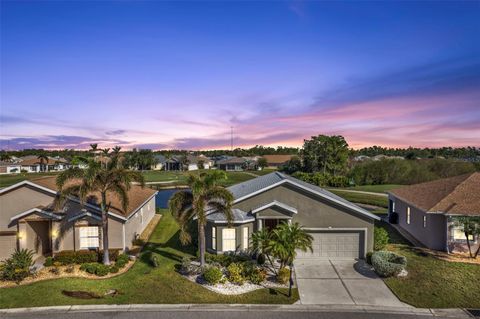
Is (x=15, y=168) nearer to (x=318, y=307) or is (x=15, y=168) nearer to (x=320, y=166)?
(x=320, y=166)

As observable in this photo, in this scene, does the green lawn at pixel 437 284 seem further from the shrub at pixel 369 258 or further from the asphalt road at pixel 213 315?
the shrub at pixel 369 258

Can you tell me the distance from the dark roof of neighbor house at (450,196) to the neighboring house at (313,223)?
16.9ft

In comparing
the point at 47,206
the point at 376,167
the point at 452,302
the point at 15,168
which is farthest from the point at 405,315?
the point at 15,168

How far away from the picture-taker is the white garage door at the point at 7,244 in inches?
864

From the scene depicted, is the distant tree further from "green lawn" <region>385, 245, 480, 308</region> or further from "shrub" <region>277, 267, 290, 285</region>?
"shrub" <region>277, 267, 290, 285</region>

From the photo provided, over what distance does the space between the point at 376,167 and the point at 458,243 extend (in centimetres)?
5103

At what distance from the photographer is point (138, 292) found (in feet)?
55.5

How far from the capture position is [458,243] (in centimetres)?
2225

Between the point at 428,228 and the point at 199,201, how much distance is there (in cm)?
1746

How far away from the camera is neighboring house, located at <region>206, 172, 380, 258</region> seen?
21.9m

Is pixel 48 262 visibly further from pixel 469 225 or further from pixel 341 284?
pixel 469 225

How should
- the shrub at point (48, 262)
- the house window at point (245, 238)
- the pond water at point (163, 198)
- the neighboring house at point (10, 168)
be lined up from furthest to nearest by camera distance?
the neighboring house at point (10, 168), the pond water at point (163, 198), the house window at point (245, 238), the shrub at point (48, 262)

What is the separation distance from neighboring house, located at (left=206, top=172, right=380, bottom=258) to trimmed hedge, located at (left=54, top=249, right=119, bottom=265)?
7095 millimetres

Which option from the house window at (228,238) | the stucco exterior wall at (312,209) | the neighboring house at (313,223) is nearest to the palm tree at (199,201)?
the neighboring house at (313,223)
